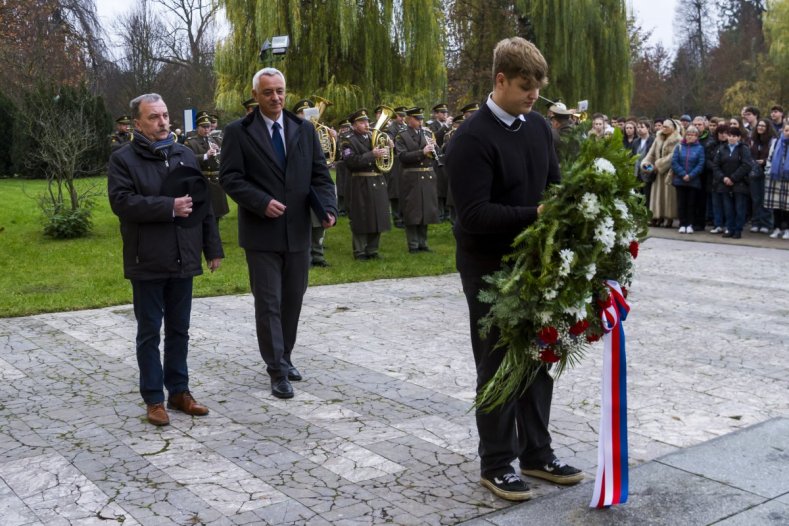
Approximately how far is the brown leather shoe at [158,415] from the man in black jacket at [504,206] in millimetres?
2051

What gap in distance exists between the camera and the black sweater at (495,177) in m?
4.16

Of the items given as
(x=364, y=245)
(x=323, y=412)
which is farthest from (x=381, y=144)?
(x=323, y=412)

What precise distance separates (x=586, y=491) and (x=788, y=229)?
40.6ft

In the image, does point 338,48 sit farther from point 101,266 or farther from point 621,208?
Answer: point 621,208

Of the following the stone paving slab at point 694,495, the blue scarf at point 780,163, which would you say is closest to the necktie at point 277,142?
the stone paving slab at point 694,495

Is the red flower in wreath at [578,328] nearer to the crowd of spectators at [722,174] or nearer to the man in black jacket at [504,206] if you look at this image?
the man in black jacket at [504,206]

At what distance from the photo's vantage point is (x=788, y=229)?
15.4m

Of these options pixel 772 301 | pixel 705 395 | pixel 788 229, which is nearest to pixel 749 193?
pixel 788 229

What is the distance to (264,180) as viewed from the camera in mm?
6219

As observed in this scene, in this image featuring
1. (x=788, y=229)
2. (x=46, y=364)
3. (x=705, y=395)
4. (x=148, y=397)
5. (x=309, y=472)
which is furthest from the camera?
(x=788, y=229)

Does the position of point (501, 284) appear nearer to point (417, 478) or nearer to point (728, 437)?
point (417, 478)

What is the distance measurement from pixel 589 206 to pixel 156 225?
279 centimetres

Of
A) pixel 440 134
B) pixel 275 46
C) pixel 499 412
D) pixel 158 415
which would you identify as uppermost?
pixel 275 46

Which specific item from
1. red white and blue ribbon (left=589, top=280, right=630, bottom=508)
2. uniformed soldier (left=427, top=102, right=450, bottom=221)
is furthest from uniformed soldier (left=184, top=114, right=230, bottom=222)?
red white and blue ribbon (left=589, top=280, right=630, bottom=508)
